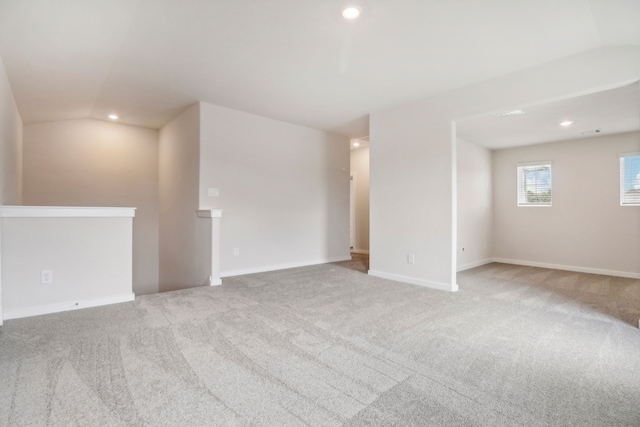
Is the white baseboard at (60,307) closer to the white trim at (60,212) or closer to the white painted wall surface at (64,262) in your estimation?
the white painted wall surface at (64,262)

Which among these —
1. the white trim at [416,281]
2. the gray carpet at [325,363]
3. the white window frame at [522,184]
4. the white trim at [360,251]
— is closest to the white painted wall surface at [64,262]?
the gray carpet at [325,363]

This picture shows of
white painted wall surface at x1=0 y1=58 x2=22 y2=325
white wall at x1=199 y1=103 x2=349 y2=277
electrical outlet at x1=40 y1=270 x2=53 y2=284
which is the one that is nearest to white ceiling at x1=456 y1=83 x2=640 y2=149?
white wall at x1=199 y1=103 x2=349 y2=277

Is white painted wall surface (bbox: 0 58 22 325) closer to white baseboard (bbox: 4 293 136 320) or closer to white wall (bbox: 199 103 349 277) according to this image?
white baseboard (bbox: 4 293 136 320)

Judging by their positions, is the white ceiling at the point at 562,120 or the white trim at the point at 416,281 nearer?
the white ceiling at the point at 562,120

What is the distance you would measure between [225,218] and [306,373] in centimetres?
335

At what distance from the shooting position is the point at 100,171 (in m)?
5.80

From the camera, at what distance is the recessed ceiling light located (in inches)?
91.7

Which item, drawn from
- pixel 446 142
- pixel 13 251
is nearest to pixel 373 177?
pixel 446 142

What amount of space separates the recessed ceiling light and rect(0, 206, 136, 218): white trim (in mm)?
2958

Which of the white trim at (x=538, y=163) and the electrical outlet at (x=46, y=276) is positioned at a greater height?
the white trim at (x=538, y=163)

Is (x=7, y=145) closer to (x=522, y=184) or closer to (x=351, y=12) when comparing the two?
(x=351, y=12)

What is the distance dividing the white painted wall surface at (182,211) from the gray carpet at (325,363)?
1.16 meters

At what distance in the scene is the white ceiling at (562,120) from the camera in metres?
3.73

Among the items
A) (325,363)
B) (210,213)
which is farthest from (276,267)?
(325,363)
